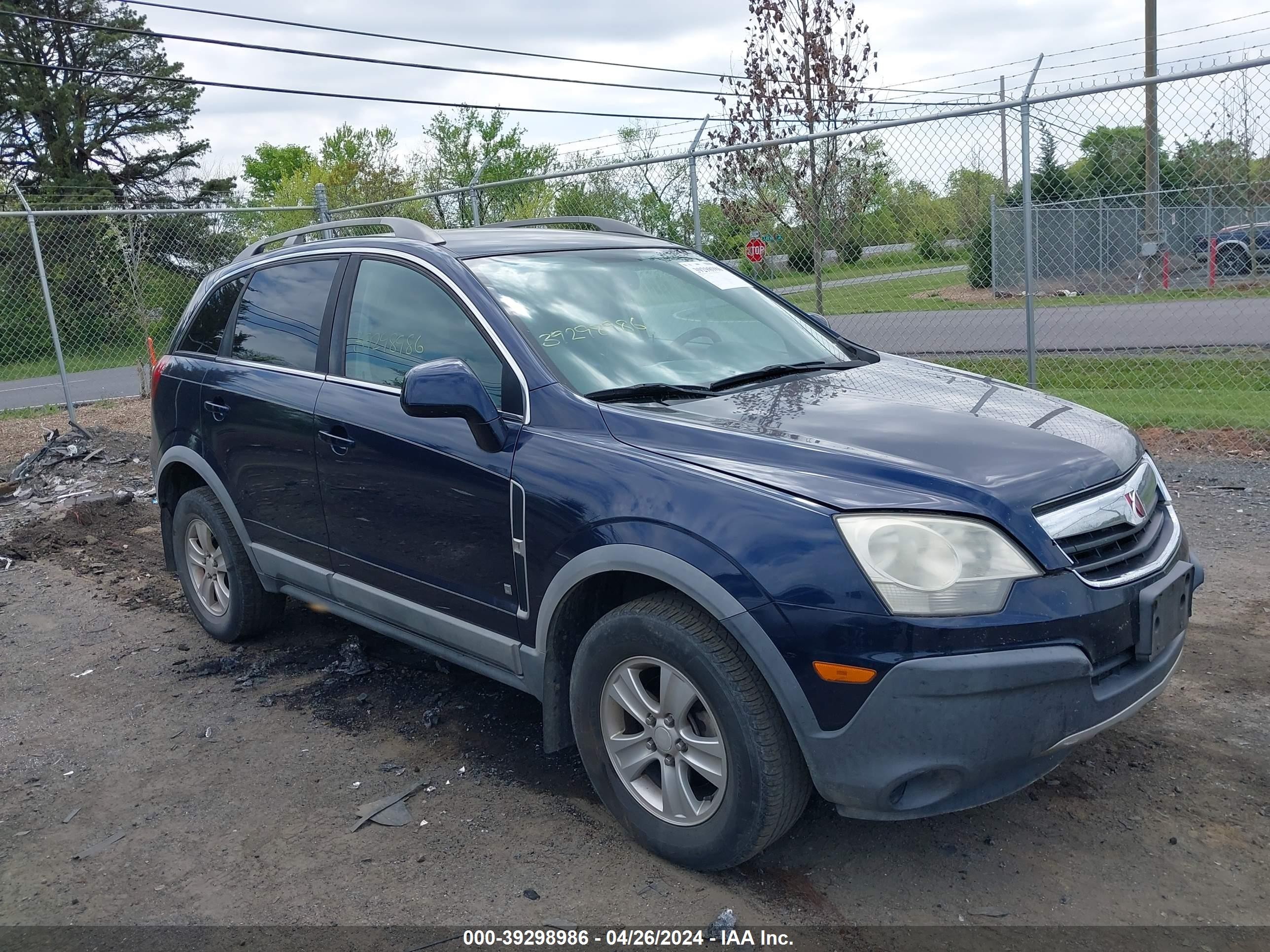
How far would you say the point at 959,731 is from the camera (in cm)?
254

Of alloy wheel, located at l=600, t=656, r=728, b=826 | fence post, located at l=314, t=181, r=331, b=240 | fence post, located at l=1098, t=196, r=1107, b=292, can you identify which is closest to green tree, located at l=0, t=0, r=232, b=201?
fence post, located at l=314, t=181, r=331, b=240

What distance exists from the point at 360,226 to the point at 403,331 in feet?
3.68

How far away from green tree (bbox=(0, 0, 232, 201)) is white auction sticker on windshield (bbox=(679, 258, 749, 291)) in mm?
36815

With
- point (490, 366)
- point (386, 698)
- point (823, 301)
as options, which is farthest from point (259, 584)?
point (823, 301)

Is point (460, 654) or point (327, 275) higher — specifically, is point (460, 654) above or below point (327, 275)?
below

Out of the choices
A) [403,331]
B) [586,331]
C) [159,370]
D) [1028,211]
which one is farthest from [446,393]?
[1028,211]

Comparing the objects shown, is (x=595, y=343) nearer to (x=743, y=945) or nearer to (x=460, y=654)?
(x=460, y=654)

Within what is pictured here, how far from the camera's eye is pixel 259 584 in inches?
197

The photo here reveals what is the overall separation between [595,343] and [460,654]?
122 cm

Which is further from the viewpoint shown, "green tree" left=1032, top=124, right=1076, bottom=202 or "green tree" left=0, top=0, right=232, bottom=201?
"green tree" left=0, top=0, right=232, bottom=201

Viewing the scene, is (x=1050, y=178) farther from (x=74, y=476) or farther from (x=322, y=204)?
(x=74, y=476)

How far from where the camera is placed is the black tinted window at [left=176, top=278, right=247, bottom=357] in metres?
5.04

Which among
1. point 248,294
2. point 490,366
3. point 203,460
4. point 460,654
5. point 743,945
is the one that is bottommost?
point 743,945

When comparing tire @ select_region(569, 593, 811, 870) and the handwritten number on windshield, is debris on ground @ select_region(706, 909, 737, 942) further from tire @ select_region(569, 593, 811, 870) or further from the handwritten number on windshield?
the handwritten number on windshield
